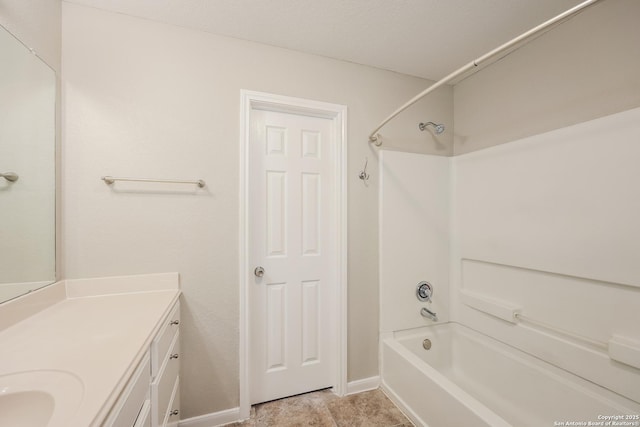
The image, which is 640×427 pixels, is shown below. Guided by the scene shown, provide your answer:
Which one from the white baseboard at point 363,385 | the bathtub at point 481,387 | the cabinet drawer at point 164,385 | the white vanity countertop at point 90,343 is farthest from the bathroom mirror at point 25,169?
the bathtub at point 481,387

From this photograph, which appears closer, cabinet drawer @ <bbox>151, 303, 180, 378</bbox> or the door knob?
cabinet drawer @ <bbox>151, 303, 180, 378</bbox>

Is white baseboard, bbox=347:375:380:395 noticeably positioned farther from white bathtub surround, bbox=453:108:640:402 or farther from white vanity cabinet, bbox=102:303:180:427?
white vanity cabinet, bbox=102:303:180:427

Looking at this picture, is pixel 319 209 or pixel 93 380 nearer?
pixel 93 380

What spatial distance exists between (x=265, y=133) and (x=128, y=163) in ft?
2.70

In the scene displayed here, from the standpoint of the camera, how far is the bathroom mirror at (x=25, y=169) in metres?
0.96

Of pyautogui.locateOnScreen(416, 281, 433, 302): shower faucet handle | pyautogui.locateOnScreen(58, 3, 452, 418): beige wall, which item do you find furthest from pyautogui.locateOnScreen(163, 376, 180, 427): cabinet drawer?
pyautogui.locateOnScreen(416, 281, 433, 302): shower faucet handle

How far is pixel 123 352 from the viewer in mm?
730

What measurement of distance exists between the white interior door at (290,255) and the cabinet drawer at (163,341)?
0.45 m

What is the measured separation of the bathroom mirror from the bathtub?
2.08 meters

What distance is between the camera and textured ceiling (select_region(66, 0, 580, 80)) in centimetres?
129

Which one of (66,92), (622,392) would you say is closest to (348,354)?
(622,392)

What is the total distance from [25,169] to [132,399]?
44.5 inches

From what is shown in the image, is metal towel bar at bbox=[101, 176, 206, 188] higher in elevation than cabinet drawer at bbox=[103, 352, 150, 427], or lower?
higher

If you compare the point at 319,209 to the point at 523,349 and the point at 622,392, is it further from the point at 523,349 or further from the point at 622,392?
the point at 622,392
